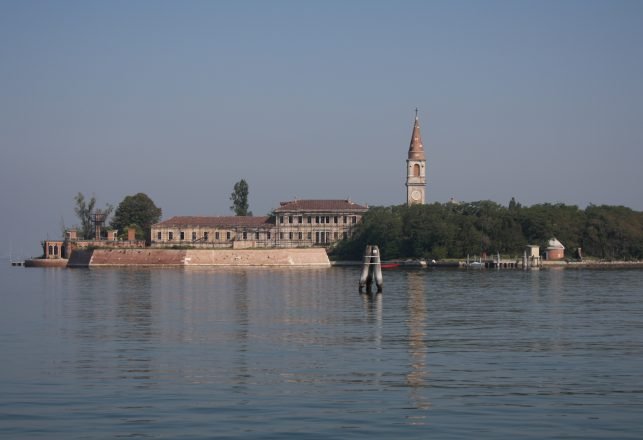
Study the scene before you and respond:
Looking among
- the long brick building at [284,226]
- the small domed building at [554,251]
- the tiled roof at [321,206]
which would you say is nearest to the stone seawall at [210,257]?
the long brick building at [284,226]

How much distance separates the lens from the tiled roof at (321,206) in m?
162

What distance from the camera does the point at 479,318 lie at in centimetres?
4909

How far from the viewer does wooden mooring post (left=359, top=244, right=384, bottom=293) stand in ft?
233

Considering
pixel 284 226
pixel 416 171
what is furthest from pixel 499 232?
pixel 284 226

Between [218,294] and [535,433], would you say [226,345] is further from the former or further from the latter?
[218,294]

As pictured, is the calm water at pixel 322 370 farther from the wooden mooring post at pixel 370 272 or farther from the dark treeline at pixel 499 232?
the dark treeline at pixel 499 232

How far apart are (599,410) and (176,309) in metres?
34.1

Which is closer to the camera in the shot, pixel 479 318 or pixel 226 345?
pixel 226 345

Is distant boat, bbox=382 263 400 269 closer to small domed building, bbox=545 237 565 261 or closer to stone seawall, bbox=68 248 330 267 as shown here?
stone seawall, bbox=68 248 330 267

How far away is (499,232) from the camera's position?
143 m

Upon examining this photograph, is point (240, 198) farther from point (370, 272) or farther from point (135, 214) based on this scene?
point (370, 272)

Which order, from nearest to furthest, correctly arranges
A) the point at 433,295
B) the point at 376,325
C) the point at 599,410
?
the point at 599,410 → the point at 376,325 → the point at 433,295

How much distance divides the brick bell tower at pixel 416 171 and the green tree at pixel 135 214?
142ft

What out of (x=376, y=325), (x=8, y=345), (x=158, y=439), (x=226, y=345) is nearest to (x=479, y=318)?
(x=376, y=325)
